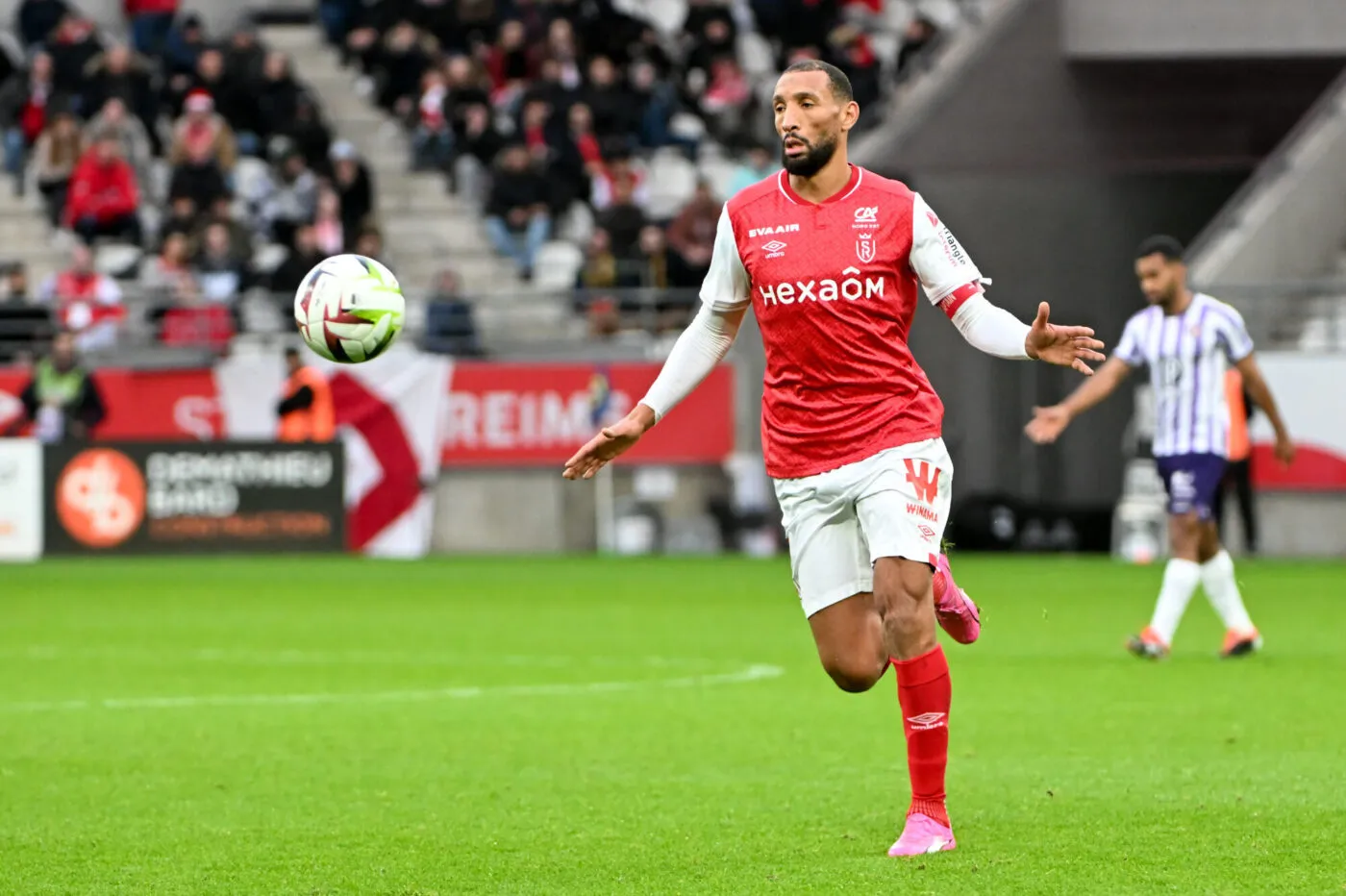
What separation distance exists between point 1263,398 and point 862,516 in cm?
680

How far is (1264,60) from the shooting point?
30.1 metres

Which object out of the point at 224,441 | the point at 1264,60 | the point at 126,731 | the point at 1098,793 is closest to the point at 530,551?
the point at 224,441

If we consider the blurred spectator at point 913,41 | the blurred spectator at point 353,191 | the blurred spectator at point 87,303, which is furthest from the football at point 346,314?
the blurred spectator at point 913,41

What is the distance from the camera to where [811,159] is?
7.57 meters

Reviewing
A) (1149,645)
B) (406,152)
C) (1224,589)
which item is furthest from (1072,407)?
(406,152)

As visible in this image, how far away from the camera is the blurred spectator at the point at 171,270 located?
27.0 m

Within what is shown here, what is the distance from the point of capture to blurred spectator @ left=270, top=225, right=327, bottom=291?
88.9 feet

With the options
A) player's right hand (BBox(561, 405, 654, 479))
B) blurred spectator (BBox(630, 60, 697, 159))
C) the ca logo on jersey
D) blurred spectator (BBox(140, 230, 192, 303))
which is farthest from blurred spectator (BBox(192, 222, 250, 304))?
the ca logo on jersey

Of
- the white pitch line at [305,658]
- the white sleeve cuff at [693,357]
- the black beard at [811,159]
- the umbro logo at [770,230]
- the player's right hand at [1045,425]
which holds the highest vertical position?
the black beard at [811,159]

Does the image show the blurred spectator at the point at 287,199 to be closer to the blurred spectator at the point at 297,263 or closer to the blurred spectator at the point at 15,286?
the blurred spectator at the point at 297,263

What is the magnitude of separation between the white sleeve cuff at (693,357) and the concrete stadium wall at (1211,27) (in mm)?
22320

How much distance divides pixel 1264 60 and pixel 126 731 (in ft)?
72.8

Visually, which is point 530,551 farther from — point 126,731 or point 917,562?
point 917,562

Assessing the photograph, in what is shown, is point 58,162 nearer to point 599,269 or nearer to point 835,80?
point 599,269
